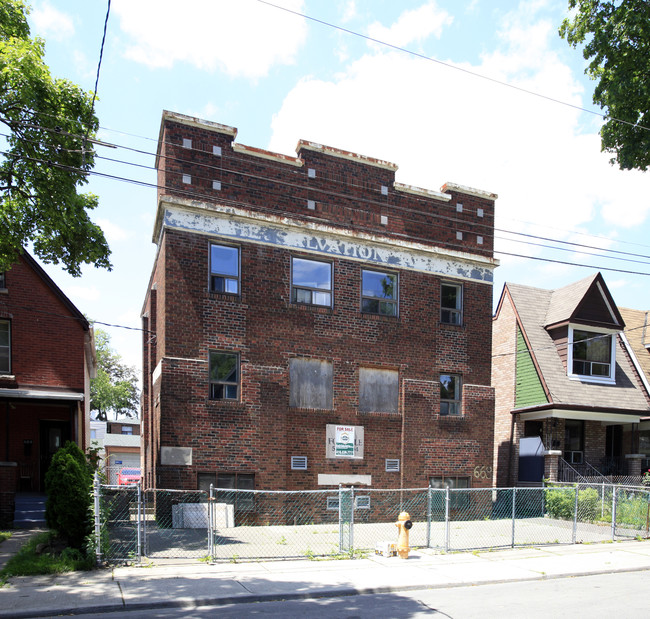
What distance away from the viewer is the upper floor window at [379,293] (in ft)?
57.8

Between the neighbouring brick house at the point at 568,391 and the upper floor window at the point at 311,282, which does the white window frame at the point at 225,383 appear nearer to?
the upper floor window at the point at 311,282

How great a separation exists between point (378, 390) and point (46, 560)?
9.98 m

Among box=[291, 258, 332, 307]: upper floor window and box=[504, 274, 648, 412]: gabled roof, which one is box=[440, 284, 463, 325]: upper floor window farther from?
box=[504, 274, 648, 412]: gabled roof

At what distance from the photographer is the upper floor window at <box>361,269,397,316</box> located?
1762 centimetres

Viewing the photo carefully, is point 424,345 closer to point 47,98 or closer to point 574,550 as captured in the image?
point 574,550

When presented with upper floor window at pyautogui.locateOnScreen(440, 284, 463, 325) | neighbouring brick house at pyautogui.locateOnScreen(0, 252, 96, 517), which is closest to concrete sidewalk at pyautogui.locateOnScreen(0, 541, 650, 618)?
upper floor window at pyautogui.locateOnScreen(440, 284, 463, 325)

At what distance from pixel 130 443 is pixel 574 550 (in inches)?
1197

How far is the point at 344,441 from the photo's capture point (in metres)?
16.6

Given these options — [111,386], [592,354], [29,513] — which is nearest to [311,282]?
[29,513]

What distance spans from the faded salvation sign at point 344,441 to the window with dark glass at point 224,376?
2.89m

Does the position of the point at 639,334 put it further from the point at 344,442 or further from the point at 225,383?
the point at 225,383

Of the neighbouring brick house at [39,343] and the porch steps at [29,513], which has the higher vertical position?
the neighbouring brick house at [39,343]

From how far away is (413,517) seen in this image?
1695 centimetres

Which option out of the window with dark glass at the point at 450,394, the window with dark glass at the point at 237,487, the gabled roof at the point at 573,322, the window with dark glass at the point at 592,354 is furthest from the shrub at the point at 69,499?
the window with dark glass at the point at 592,354
